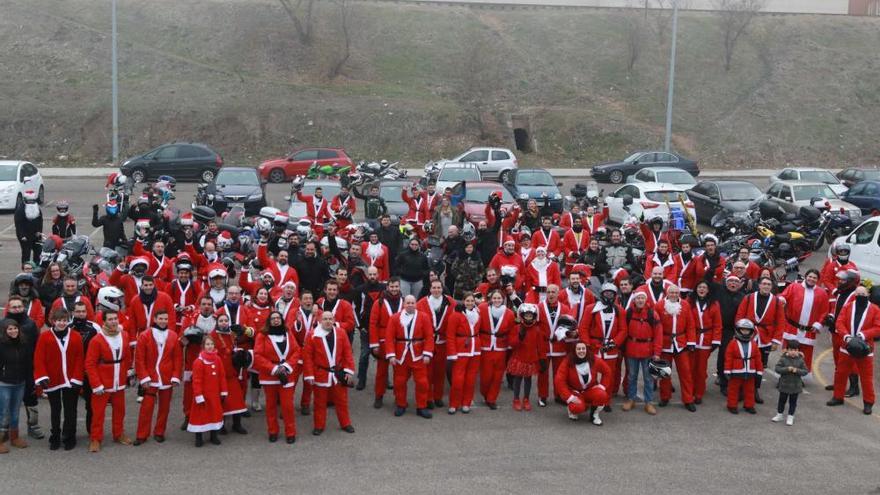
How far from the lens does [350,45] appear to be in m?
48.8

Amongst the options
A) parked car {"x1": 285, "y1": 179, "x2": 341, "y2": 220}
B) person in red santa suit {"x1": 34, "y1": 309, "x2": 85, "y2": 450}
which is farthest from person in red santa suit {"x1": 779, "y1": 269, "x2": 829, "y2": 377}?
parked car {"x1": 285, "y1": 179, "x2": 341, "y2": 220}

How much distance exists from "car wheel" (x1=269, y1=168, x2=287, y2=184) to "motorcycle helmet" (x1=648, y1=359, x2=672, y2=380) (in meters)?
22.9

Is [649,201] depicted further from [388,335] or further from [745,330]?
[388,335]

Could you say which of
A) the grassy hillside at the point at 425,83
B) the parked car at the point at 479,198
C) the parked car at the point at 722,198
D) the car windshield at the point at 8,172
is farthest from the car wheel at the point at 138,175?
the parked car at the point at 722,198

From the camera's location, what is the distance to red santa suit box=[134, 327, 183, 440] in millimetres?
9953

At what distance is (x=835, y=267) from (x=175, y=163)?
23334 millimetres

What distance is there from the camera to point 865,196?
82.1 feet

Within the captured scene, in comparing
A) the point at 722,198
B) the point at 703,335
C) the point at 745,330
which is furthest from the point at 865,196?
the point at 745,330

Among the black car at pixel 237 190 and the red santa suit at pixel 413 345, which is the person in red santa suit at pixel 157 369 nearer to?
the red santa suit at pixel 413 345

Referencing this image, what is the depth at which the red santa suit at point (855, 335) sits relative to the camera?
11.6m

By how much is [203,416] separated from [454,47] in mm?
41239

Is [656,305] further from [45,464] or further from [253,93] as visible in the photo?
[253,93]

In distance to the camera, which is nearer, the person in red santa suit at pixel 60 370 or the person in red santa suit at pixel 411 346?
the person in red santa suit at pixel 60 370

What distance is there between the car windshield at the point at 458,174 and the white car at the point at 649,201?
3.76 m
